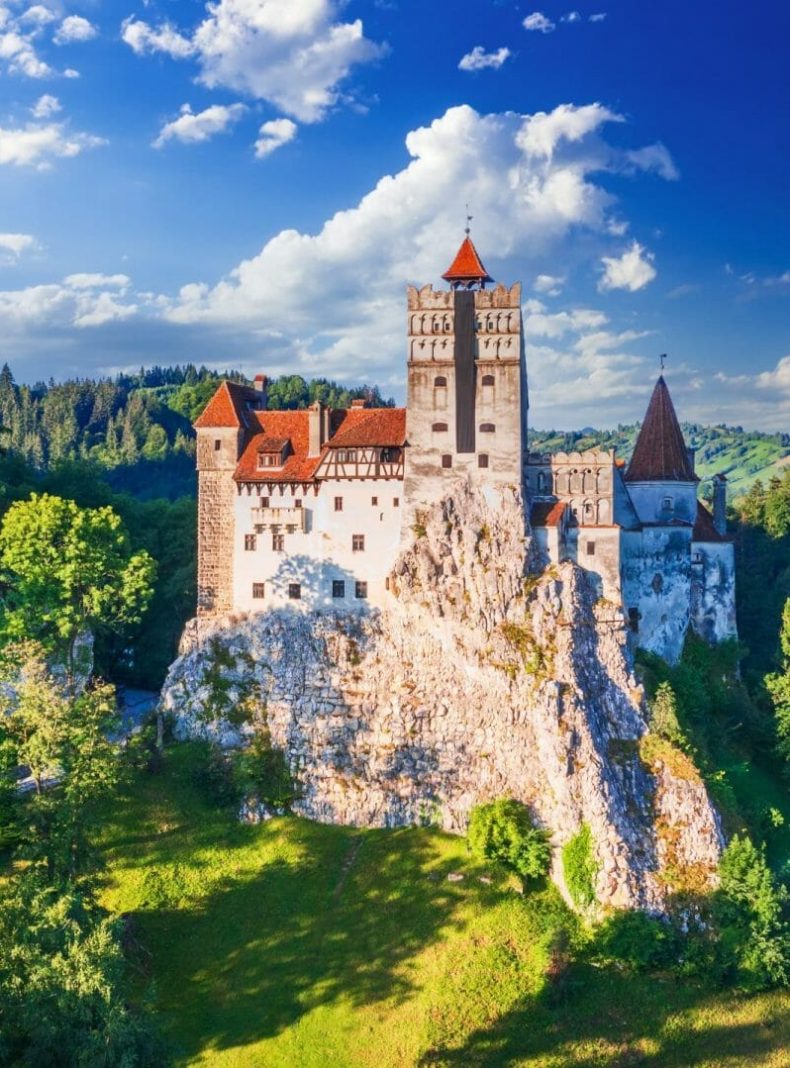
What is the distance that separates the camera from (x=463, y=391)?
58000 mm

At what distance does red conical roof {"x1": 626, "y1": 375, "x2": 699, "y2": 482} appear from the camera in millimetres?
62938

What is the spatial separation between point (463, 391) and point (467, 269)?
26.7 feet

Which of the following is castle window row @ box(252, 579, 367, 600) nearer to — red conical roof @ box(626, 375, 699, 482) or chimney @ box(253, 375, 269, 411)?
chimney @ box(253, 375, 269, 411)

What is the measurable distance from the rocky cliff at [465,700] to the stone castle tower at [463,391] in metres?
1.76

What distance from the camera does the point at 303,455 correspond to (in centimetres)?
6122

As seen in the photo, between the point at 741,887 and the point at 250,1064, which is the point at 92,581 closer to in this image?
the point at 250,1064

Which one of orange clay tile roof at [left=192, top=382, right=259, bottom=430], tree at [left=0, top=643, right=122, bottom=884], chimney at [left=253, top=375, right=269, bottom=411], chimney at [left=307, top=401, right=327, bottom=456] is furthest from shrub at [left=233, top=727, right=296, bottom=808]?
chimney at [left=253, top=375, right=269, bottom=411]

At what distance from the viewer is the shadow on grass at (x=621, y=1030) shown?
1711 inches

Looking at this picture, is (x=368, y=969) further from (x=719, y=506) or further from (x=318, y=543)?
(x=719, y=506)

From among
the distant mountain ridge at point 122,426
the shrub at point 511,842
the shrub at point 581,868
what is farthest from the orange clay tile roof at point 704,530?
the distant mountain ridge at point 122,426

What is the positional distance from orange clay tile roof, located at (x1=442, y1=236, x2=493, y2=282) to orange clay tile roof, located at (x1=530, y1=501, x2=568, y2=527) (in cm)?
1461

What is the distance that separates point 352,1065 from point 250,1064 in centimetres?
445

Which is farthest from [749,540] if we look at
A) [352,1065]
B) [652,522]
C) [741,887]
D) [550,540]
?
[352,1065]

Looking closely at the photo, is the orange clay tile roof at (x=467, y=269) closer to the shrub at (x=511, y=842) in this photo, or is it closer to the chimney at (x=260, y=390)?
the chimney at (x=260, y=390)
